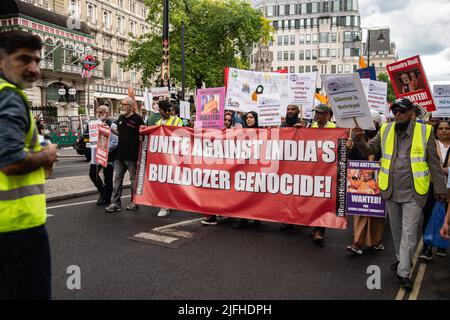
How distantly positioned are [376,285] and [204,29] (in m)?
32.2

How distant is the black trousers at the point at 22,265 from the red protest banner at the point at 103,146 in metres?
5.59

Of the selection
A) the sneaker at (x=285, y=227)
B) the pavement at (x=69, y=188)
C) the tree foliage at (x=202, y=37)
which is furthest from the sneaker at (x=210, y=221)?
the tree foliage at (x=202, y=37)

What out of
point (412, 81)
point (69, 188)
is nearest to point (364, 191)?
point (412, 81)

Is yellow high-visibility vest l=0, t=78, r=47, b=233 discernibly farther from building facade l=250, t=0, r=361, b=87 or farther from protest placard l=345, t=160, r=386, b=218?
building facade l=250, t=0, r=361, b=87

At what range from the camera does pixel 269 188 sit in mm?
6418

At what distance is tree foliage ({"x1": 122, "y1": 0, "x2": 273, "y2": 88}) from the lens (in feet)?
109

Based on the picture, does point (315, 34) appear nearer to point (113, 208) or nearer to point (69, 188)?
point (69, 188)

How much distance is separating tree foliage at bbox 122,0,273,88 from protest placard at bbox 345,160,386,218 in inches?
1104

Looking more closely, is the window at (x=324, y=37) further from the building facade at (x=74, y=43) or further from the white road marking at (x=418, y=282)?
the white road marking at (x=418, y=282)

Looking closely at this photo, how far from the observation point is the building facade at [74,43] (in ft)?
119

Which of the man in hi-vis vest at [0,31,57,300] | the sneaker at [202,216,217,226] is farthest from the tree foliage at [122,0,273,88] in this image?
the man in hi-vis vest at [0,31,57,300]

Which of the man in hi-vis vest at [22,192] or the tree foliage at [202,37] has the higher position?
the tree foliage at [202,37]

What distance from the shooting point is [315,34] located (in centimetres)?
10644

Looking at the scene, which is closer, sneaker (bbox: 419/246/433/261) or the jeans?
sneaker (bbox: 419/246/433/261)
